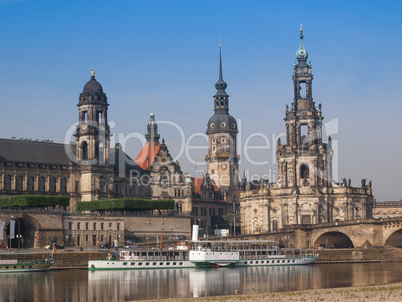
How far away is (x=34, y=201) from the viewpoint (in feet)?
387

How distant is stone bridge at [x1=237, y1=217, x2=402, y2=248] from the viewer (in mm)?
121812

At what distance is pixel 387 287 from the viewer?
67000mm

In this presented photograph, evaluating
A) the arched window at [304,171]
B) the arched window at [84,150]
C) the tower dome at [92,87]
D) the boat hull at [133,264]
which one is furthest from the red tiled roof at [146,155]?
the boat hull at [133,264]

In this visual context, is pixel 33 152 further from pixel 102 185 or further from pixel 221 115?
pixel 221 115

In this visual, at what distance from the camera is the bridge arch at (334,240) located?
131 metres

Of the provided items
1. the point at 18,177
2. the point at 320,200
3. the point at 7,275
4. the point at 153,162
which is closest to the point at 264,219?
the point at 320,200

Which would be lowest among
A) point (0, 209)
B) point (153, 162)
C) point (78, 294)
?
point (78, 294)

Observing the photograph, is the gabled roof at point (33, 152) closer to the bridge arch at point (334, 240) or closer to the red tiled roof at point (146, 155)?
the red tiled roof at point (146, 155)

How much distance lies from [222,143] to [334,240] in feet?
176

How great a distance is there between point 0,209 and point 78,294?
4429cm

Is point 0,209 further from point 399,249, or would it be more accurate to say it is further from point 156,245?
point 399,249

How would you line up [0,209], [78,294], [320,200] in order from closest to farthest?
[78,294], [0,209], [320,200]

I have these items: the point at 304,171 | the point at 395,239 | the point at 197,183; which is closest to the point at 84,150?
the point at 304,171

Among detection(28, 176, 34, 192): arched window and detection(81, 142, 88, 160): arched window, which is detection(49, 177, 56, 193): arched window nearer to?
detection(28, 176, 34, 192): arched window
